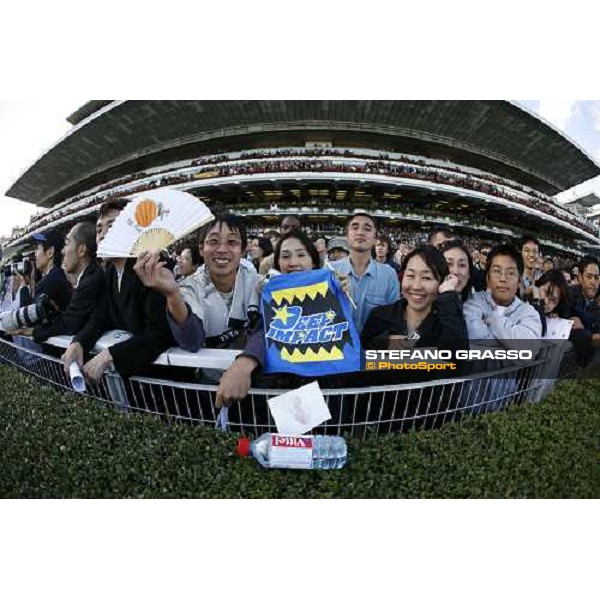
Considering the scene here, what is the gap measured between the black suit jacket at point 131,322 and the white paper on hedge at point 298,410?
888mm

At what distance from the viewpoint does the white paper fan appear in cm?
Result: 216

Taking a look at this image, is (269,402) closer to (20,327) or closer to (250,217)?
(250,217)

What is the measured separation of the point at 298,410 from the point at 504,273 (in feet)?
5.83

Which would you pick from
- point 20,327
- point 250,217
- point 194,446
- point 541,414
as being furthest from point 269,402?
point 20,327

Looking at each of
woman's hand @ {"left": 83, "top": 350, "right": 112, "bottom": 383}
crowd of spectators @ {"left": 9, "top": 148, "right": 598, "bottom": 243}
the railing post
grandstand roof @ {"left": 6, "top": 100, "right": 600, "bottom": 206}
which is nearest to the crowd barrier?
the railing post

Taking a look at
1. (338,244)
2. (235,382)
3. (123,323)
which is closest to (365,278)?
(338,244)

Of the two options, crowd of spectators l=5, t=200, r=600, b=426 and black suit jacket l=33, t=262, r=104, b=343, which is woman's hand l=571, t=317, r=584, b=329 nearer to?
crowd of spectators l=5, t=200, r=600, b=426

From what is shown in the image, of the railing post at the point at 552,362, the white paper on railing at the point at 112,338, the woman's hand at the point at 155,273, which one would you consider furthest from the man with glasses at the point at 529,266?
the white paper on railing at the point at 112,338

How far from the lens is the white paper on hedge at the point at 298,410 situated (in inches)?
87.7

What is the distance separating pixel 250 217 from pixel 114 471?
6.64 ft

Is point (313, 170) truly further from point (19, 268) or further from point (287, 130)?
point (19, 268)

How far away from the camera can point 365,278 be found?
2.28 metres

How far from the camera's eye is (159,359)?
2.32m

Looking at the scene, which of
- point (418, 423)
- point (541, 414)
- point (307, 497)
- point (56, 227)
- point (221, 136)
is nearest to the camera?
point (307, 497)
